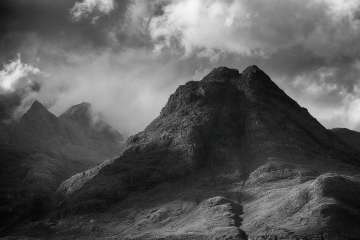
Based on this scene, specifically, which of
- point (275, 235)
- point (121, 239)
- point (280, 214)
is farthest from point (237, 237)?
point (121, 239)

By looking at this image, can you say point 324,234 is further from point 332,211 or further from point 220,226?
point 220,226

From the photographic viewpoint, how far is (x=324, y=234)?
172 metres

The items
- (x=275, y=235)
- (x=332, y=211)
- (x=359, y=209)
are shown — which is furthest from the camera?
(x=359, y=209)

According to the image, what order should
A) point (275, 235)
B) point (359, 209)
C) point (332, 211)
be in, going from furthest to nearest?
1. point (359, 209)
2. point (332, 211)
3. point (275, 235)

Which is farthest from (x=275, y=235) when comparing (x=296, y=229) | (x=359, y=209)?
(x=359, y=209)

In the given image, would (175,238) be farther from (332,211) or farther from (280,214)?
(332,211)

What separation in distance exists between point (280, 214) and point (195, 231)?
35749mm

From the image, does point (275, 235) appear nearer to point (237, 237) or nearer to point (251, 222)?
point (237, 237)

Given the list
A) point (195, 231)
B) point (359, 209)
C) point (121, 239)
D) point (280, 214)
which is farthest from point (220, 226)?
point (359, 209)

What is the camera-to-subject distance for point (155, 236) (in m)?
193

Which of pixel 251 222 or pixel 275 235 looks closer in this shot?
pixel 275 235

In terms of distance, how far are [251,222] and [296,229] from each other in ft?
85.4

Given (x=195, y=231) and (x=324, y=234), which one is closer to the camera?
(x=324, y=234)

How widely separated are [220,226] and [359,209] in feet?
189
